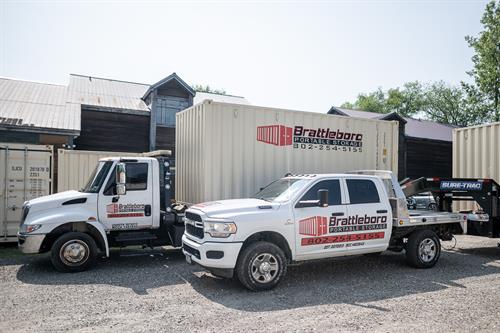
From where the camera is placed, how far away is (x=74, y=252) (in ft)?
25.8

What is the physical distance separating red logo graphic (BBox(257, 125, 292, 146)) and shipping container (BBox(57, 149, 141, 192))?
4767 mm

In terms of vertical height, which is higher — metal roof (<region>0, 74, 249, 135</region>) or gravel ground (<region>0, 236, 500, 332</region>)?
metal roof (<region>0, 74, 249, 135</region>)

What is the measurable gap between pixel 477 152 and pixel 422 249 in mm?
4976

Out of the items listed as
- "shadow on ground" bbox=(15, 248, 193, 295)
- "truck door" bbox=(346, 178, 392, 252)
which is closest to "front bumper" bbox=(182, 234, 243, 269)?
"shadow on ground" bbox=(15, 248, 193, 295)

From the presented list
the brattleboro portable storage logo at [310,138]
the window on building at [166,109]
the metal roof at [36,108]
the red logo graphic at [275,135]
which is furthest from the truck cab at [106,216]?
the window on building at [166,109]

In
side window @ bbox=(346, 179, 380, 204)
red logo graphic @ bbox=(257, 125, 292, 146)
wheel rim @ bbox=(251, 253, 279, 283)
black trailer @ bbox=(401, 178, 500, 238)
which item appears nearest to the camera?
wheel rim @ bbox=(251, 253, 279, 283)

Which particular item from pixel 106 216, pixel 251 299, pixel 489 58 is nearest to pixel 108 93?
pixel 106 216

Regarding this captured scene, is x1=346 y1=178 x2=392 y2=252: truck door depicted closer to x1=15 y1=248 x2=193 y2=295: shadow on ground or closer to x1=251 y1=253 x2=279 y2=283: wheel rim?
Result: x1=251 y1=253 x2=279 y2=283: wheel rim

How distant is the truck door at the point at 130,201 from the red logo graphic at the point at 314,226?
A: 369 centimetres

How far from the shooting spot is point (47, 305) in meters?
5.80

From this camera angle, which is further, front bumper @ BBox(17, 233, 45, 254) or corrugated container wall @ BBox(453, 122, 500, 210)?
corrugated container wall @ BBox(453, 122, 500, 210)

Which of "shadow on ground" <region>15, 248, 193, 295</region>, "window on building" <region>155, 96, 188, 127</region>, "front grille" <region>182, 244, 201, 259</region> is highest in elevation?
"window on building" <region>155, 96, 188, 127</region>

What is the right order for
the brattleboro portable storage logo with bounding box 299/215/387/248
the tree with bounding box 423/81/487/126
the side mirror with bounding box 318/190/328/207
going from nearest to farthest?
the side mirror with bounding box 318/190/328/207 < the brattleboro portable storage logo with bounding box 299/215/387/248 < the tree with bounding box 423/81/487/126

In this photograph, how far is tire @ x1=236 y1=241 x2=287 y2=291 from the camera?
6.30 meters
